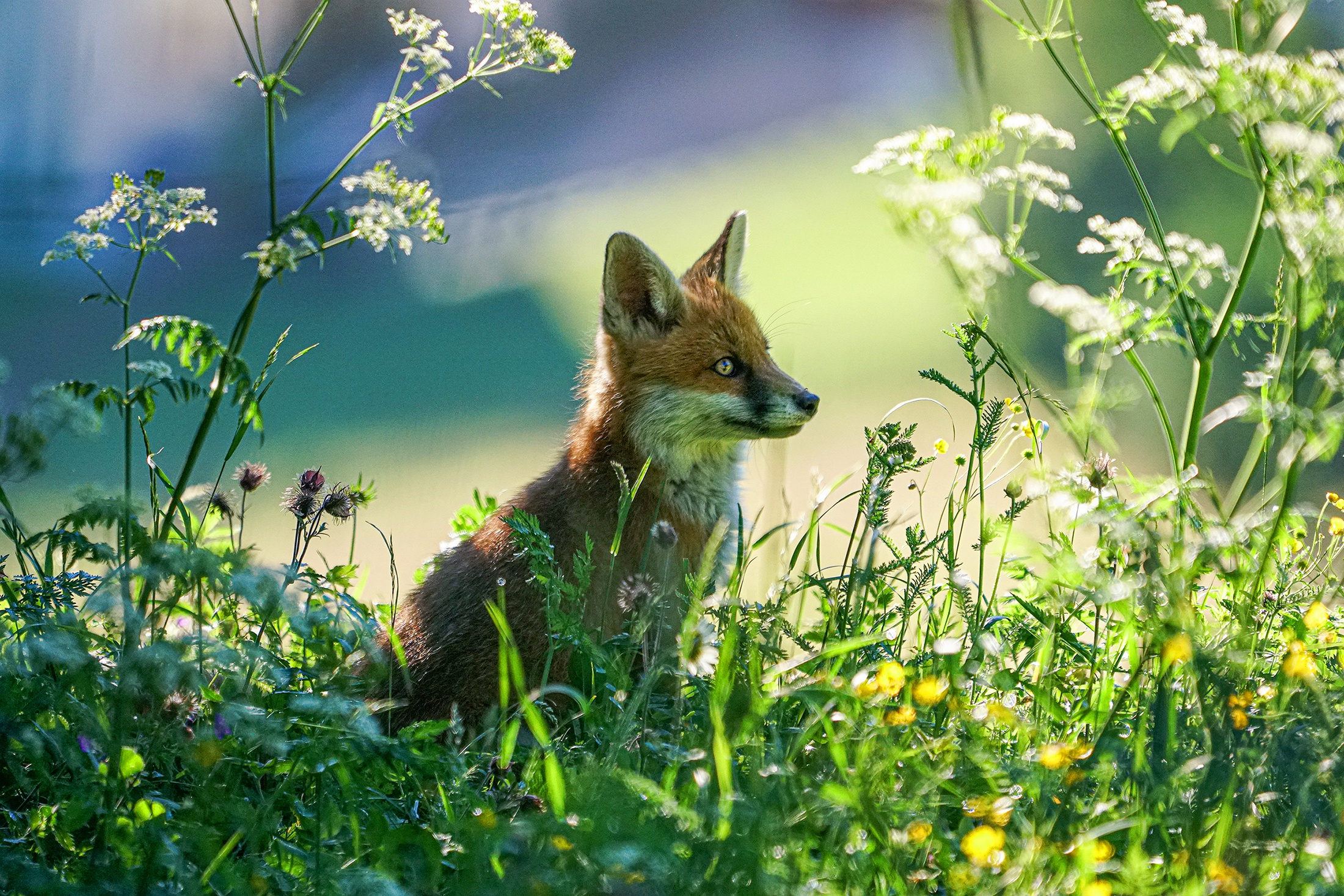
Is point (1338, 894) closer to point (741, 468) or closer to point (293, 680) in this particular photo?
point (293, 680)

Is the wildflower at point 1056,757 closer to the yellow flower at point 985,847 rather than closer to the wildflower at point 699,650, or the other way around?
the yellow flower at point 985,847

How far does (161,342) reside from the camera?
342cm

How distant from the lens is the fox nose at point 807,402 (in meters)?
3.40

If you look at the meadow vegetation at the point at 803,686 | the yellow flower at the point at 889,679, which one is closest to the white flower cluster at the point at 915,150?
the meadow vegetation at the point at 803,686

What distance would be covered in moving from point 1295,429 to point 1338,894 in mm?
998

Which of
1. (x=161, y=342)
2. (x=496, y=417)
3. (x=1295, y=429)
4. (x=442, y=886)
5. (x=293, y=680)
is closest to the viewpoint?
(x=442, y=886)

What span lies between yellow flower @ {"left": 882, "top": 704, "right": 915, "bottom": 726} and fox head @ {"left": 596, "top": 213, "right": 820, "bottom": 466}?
5.35ft

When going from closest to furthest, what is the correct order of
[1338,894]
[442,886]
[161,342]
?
[1338,894]
[442,886]
[161,342]

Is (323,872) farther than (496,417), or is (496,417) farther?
(496,417)

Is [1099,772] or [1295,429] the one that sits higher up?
[1295,429]

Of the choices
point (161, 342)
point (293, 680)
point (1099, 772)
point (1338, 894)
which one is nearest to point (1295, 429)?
point (1099, 772)

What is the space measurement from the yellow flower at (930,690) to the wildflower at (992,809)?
0.17 metres

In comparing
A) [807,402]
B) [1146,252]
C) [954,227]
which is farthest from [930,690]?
[807,402]

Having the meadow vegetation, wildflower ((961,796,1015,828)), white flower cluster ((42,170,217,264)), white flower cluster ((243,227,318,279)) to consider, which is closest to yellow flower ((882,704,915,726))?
the meadow vegetation
